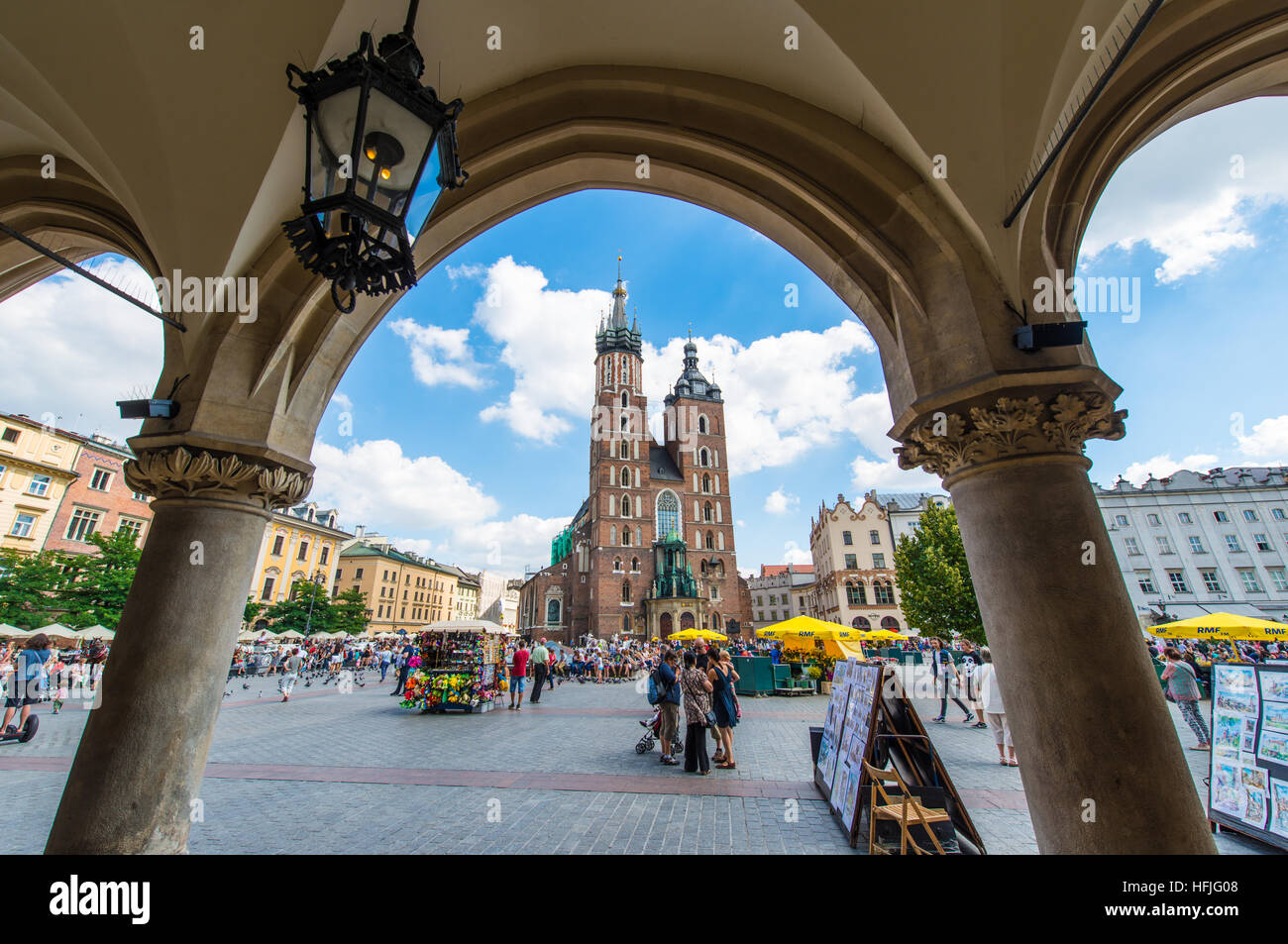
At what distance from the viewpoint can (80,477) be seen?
2958 cm

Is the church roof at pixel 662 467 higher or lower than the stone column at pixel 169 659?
higher

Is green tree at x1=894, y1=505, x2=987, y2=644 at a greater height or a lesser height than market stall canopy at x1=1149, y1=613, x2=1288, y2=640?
greater

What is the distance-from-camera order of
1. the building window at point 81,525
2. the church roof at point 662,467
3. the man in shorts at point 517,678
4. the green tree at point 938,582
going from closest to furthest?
the man in shorts at point 517,678
the green tree at point 938,582
the building window at point 81,525
the church roof at point 662,467

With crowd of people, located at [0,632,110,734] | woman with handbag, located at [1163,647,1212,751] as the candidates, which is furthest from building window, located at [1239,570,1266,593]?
crowd of people, located at [0,632,110,734]

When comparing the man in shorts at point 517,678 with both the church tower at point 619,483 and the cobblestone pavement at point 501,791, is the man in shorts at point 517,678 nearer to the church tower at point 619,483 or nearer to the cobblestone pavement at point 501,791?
the cobblestone pavement at point 501,791

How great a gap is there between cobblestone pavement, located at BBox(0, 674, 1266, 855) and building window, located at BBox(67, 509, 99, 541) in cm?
2657

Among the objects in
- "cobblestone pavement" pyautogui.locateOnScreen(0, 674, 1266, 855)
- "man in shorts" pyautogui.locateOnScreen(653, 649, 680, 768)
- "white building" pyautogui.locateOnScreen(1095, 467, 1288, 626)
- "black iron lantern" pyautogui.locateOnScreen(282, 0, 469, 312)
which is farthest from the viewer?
"white building" pyautogui.locateOnScreen(1095, 467, 1288, 626)

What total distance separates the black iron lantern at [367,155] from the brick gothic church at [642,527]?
47.4 metres

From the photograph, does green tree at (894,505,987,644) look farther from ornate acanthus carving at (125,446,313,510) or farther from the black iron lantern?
the black iron lantern

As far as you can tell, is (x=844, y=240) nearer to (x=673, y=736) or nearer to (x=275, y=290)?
(x=275, y=290)

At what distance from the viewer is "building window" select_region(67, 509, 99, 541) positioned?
2907cm

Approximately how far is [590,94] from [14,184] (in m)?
5.47

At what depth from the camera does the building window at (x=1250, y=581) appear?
37.5 meters

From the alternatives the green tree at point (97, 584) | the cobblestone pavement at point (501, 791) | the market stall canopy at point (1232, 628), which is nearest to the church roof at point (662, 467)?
the green tree at point (97, 584)
